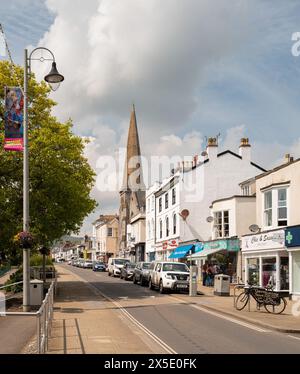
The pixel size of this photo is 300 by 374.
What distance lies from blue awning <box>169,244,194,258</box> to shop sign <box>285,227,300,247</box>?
19.2 meters

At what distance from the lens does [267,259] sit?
31.0 m

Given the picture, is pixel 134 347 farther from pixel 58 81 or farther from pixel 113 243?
pixel 113 243

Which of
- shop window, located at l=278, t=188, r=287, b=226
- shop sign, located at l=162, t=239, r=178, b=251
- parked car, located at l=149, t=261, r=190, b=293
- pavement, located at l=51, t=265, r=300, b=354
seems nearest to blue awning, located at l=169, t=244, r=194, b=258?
shop sign, located at l=162, t=239, r=178, b=251

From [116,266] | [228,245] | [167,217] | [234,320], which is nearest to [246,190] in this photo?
[228,245]

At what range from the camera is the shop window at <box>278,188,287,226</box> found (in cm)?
3019

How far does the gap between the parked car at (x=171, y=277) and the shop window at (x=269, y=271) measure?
4361mm

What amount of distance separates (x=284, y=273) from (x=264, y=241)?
2629 millimetres

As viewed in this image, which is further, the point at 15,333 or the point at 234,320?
the point at 234,320

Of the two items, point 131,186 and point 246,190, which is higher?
point 131,186

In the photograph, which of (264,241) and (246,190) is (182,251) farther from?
(264,241)

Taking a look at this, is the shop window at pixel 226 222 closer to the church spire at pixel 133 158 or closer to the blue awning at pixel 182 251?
the blue awning at pixel 182 251

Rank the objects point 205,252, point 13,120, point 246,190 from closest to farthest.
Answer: point 13,120 < point 205,252 < point 246,190

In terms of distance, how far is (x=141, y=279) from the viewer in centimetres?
3856

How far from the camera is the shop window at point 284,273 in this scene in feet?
94.3
